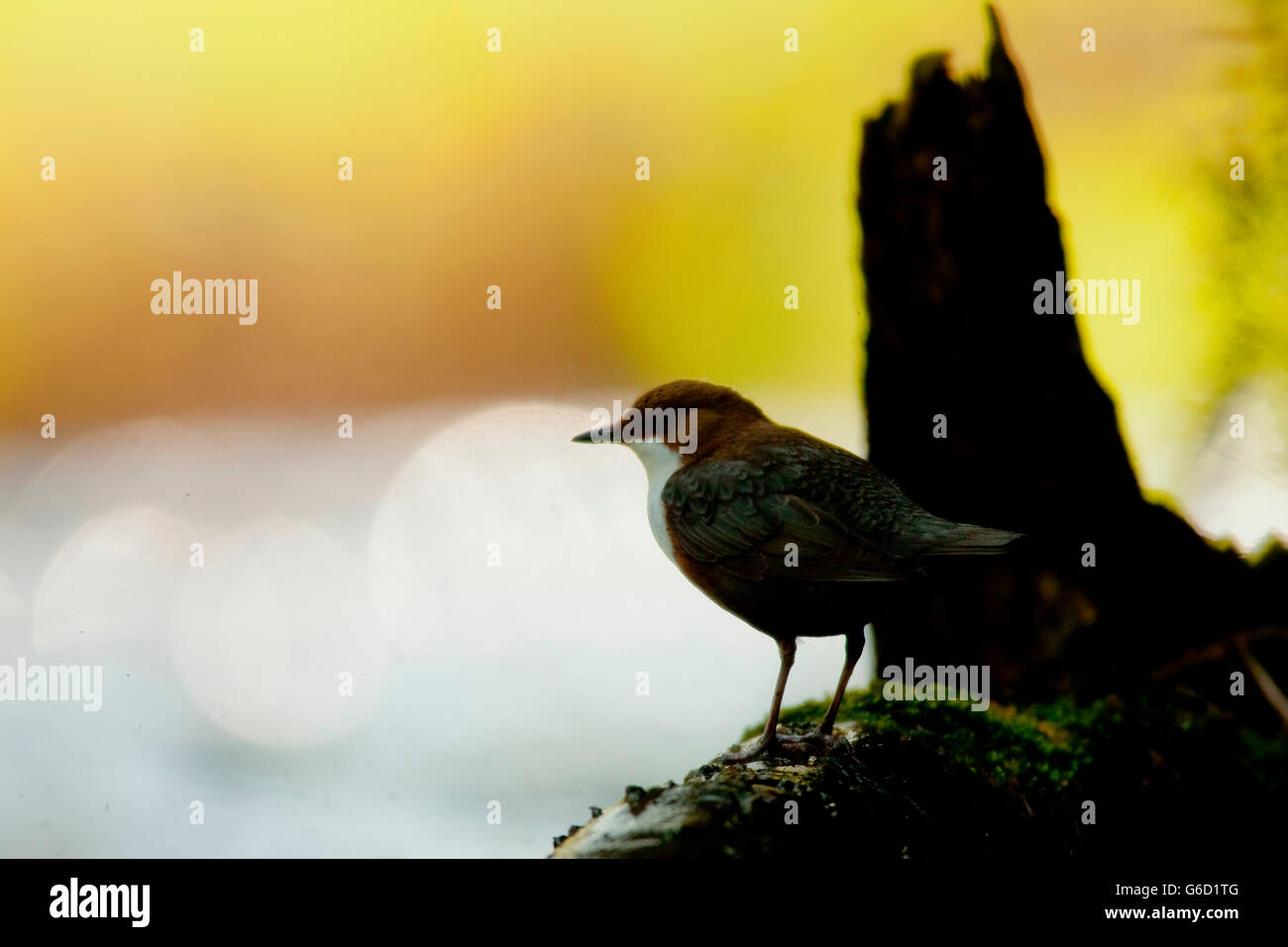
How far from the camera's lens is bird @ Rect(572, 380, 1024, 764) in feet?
9.96

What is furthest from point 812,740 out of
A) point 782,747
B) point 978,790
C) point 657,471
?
point 657,471

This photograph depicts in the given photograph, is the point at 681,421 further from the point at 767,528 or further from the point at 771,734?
the point at 771,734

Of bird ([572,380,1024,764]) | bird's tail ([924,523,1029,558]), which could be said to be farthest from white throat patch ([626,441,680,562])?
bird's tail ([924,523,1029,558])

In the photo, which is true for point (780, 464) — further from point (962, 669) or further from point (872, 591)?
point (962, 669)

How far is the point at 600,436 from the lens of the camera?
3457 mm

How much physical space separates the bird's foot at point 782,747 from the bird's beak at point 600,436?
1.09 meters

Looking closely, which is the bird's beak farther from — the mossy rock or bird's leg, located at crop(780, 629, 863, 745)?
the mossy rock

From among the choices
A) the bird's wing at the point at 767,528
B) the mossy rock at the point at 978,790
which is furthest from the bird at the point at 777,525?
the mossy rock at the point at 978,790

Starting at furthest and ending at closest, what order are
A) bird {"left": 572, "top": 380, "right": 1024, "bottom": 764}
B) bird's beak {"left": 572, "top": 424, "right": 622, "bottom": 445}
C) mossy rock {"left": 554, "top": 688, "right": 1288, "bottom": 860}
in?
bird's beak {"left": 572, "top": 424, "right": 622, "bottom": 445} < bird {"left": 572, "top": 380, "right": 1024, "bottom": 764} < mossy rock {"left": 554, "top": 688, "right": 1288, "bottom": 860}

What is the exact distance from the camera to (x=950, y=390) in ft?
14.0

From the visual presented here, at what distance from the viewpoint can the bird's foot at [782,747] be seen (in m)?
3.08

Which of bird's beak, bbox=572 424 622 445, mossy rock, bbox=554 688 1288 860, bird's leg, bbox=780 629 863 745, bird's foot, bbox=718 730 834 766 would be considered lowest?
mossy rock, bbox=554 688 1288 860

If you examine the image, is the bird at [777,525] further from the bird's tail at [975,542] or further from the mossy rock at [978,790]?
the mossy rock at [978,790]

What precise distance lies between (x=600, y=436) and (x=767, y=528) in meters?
0.66
